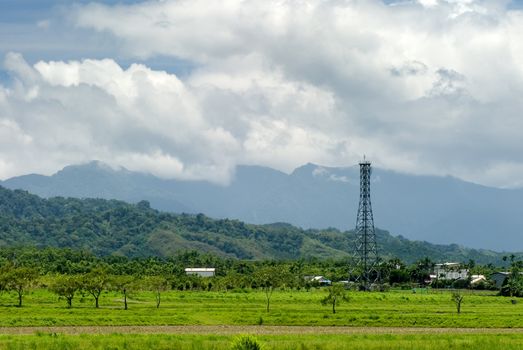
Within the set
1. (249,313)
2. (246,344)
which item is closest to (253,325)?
(249,313)

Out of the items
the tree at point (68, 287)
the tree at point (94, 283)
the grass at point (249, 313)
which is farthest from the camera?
the tree at point (94, 283)

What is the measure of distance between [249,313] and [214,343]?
33.2m

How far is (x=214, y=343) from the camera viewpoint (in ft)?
185

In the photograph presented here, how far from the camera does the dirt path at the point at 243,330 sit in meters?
70.9

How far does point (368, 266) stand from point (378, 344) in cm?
11639

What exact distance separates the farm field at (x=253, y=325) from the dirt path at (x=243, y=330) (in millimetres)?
91

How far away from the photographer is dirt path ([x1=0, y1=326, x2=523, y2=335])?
233 ft

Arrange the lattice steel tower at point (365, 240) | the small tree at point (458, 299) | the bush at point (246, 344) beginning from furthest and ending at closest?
1. the lattice steel tower at point (365, 240)
2. the small tree at point (458, 299)
3. the bush at point (246, 344)

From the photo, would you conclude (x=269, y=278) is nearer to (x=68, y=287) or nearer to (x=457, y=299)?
(x=457, y=299)

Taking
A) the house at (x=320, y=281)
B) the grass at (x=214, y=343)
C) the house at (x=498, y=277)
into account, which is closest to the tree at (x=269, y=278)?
the house at (x=320, y=281)

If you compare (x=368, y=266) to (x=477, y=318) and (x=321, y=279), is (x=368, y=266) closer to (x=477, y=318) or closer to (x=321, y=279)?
(x=321, y=279)

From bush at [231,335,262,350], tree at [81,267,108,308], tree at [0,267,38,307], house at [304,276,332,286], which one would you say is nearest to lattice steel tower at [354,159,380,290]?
house at [304,276,332,286]

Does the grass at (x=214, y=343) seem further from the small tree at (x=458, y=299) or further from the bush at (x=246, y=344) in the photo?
the small tree at (x=458, y=299)

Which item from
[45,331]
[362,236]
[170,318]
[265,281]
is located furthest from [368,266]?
[45,331]
